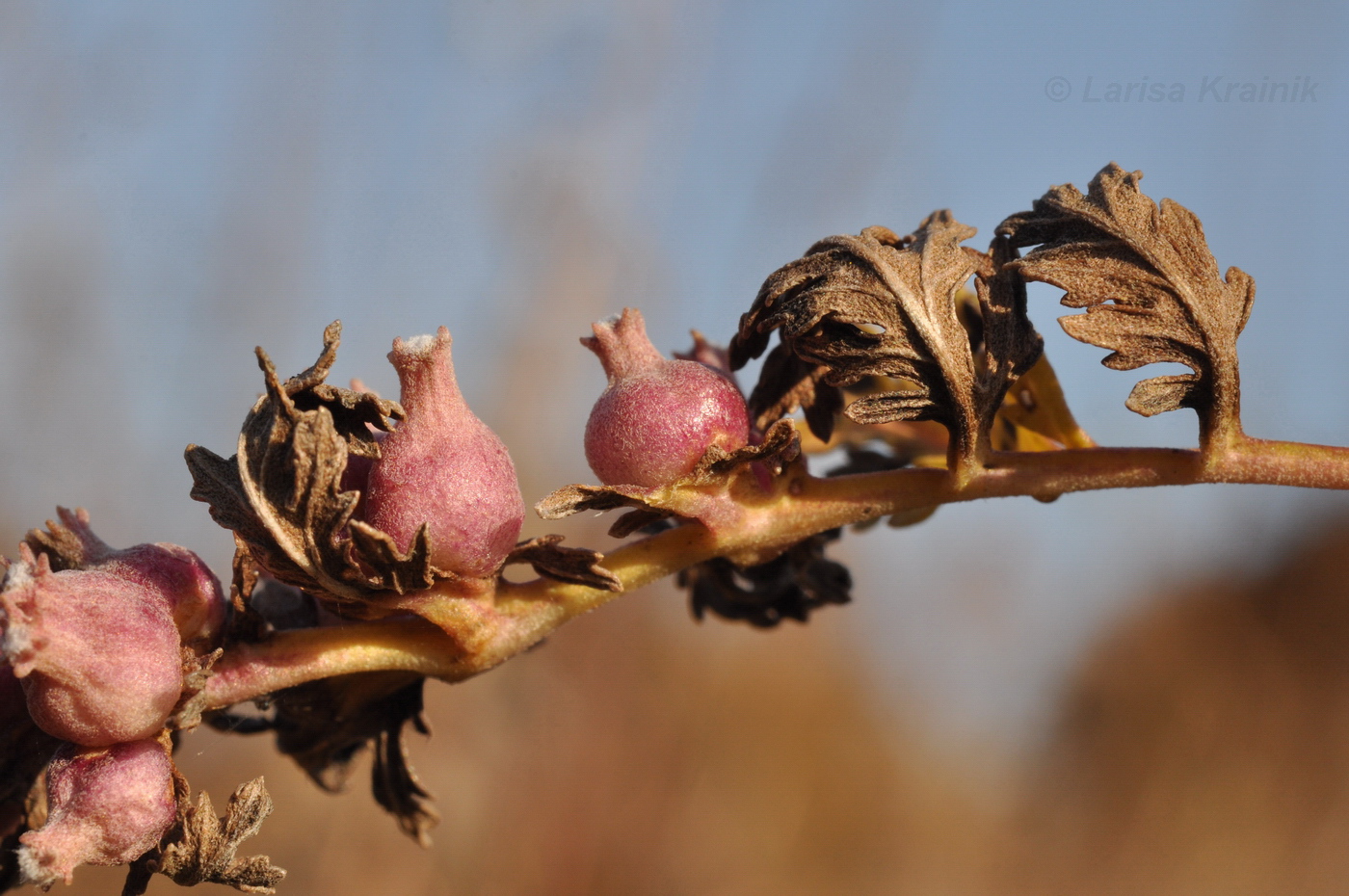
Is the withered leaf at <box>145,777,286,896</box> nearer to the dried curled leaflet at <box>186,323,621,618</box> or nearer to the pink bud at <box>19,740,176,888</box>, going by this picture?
the pink bud at <box>19,740,176,888</box>

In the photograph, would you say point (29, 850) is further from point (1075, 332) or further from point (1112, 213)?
point (1112, 213)

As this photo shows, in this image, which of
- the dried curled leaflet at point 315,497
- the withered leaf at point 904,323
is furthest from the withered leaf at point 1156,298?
the dried curled leaflet at point 315,497

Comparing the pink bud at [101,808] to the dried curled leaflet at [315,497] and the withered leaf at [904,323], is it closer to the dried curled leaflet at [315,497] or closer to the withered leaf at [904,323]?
the dried curled leaflet at [315,497]

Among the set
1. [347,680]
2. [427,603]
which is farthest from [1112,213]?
[347,680]

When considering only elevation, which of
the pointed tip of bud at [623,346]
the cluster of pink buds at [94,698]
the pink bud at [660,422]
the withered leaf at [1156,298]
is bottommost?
the cluster of pink buds at [94,698]

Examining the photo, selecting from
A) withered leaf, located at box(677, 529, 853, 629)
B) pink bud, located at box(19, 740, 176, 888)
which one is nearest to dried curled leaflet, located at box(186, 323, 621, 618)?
pink bud, located at box(19, 740, 176, 888)

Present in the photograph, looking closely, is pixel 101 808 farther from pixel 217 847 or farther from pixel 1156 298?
pixel 1156 298

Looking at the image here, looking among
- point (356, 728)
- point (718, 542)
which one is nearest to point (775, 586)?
point (718, 542)

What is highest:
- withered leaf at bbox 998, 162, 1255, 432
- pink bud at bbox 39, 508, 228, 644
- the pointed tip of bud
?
withered leaf at bbox 998, 162, 1255, 432
